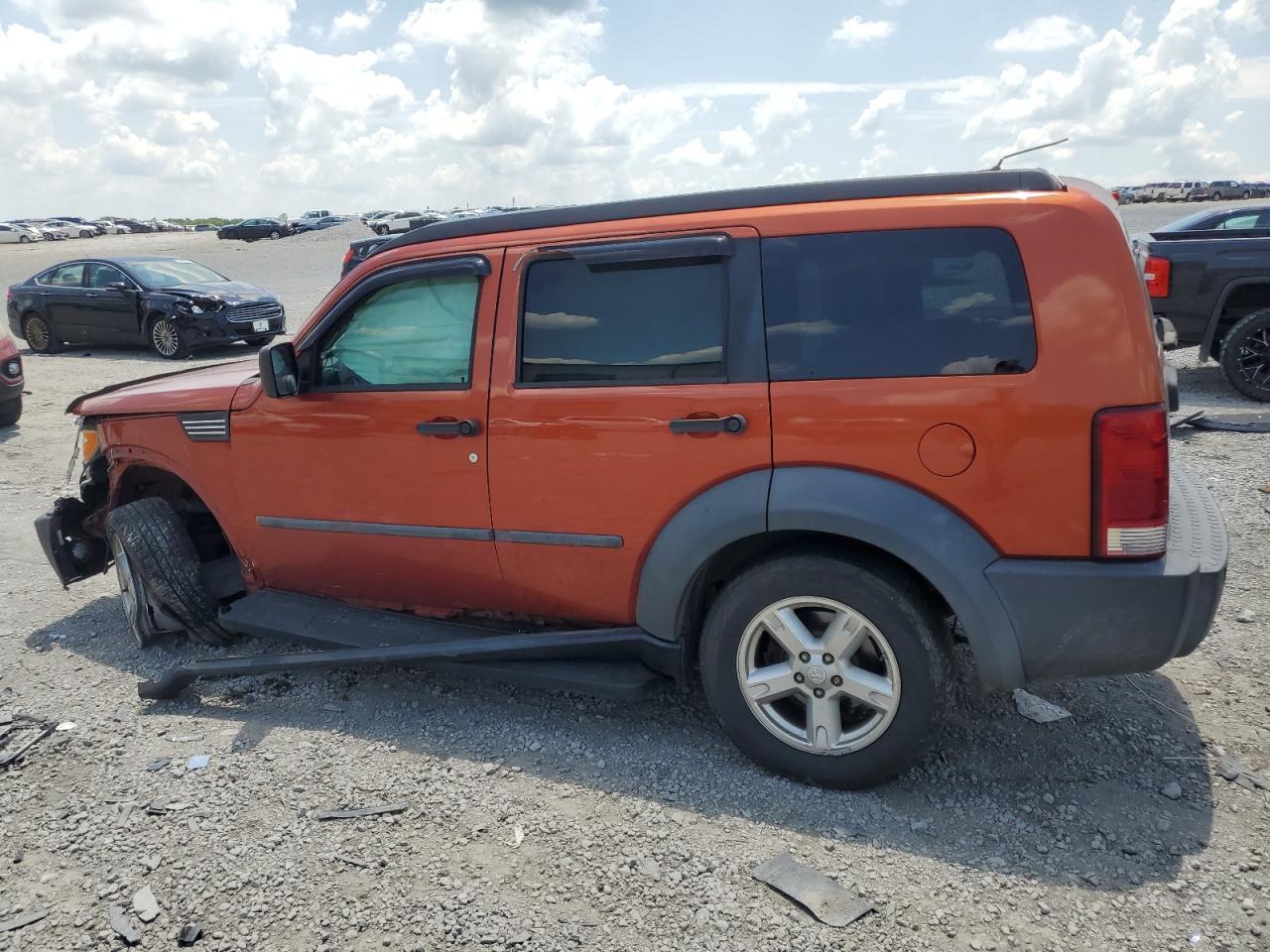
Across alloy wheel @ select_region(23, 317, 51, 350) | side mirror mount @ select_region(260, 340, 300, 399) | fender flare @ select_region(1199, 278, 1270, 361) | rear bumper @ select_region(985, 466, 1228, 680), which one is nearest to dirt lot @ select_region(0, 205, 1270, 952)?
rear bumper @ select_region(985, 466, 1228, 680)

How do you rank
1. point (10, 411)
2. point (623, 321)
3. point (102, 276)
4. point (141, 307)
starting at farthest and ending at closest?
1. point (102, 276)
2. point (141, 307)
3. point (10, 411)
4. point (623, 321)

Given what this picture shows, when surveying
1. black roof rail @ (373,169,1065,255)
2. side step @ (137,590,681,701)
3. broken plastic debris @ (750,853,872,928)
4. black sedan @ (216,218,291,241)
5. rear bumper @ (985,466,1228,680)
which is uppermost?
black sedan @ (216,218,291,241)

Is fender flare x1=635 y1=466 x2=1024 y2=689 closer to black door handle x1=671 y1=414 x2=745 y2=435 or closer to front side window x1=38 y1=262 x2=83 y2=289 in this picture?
black door handle x1=671 y1=414 x2=745 y2=435

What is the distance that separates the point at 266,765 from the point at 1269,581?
468 cm

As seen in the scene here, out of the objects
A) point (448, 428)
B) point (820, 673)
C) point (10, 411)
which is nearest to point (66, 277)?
point (10, 411)

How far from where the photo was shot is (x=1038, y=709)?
3.74 m

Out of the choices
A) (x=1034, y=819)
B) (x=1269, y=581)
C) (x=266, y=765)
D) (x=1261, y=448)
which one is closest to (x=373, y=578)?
(x=266, y=765)

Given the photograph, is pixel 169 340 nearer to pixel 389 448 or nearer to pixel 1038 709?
pixel 389 448

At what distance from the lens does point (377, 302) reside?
3.91 m

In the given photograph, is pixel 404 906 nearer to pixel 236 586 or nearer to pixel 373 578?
pixel 373 578

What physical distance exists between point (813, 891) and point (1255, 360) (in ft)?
26.9

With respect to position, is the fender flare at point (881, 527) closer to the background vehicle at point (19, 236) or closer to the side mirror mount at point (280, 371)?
the side mirror mount at point (280, 371)

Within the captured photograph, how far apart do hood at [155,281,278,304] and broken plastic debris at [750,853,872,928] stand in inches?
535

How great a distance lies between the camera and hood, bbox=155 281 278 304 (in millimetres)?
14234
